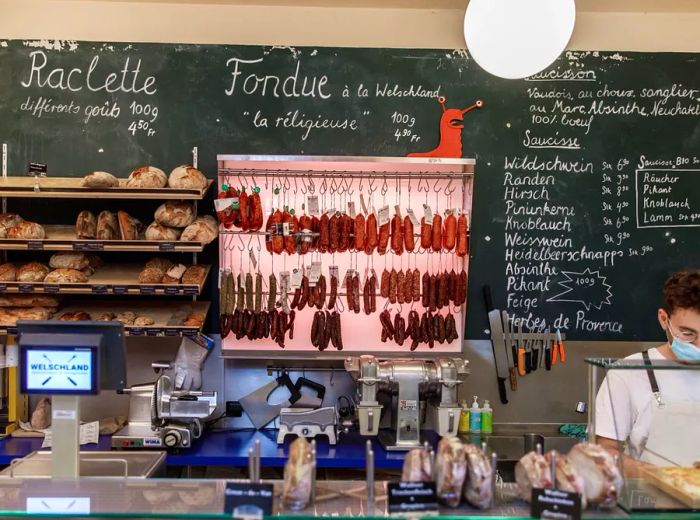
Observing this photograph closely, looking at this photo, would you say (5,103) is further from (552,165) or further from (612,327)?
(612,327)

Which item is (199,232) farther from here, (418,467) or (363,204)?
(418,467)

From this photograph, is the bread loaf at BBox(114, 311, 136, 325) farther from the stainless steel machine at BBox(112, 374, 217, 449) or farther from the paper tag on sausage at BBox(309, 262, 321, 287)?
the paper tag on sausage at BBox(309, 262, 321, 287)

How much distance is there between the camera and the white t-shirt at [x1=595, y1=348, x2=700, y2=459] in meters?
2.79

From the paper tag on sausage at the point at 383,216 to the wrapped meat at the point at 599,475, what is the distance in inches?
112

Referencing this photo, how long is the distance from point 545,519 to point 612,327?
3.49 metres

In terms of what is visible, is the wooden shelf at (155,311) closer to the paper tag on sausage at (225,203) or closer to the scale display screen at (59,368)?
the paper tag on sausage at (225,203)

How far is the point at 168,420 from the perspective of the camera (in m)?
4.35

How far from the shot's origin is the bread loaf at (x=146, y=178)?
4.53m

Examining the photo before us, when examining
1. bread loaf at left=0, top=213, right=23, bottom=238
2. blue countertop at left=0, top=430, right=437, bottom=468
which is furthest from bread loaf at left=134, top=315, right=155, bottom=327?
bread loaf at left=0, top=213, right=23, bottom=238

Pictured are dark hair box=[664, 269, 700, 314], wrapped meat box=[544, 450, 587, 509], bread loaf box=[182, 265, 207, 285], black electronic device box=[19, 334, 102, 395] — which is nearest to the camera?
wrapped meat box=[544, 450, 587, 509]

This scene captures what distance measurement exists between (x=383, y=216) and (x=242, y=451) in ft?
6.17

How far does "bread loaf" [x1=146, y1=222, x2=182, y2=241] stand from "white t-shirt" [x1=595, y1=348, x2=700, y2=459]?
2.93m

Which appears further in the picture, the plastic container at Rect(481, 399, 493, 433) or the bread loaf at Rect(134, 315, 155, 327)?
the plastic container at Rect(481, 399, 493, 433)

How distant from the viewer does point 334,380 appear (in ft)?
16.4
